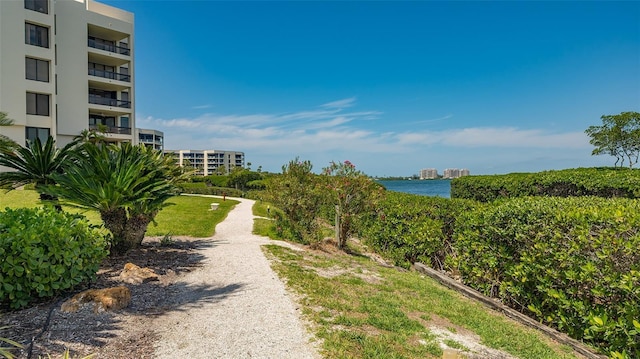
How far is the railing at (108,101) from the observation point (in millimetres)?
32003

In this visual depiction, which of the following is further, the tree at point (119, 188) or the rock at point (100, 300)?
the tree at point (119, 188)

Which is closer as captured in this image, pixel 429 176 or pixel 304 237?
pixel 304 237

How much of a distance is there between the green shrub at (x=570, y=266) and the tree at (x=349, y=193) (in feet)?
15.6

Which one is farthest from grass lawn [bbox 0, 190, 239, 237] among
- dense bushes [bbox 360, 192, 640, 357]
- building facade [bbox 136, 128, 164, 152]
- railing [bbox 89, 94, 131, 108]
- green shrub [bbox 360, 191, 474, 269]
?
building facade [bbox 136, 128, 164, 152]

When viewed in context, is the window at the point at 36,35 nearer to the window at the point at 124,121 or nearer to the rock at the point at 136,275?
the window at the point at 124,121

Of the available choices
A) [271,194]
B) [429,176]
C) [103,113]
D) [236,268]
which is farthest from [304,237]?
[429,176]

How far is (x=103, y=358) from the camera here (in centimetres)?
352

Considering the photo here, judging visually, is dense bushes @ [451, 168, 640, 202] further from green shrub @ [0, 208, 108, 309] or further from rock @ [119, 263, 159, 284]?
green shrub @ [0, 208, 108, 309]

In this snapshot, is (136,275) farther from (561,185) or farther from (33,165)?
(561,185)

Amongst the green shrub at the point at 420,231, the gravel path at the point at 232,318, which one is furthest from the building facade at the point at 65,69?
the green shrub at the point at 420,231

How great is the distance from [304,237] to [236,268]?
13.5 feet

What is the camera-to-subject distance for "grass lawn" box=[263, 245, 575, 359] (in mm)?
4023

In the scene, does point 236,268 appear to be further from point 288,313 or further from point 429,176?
point 429,176

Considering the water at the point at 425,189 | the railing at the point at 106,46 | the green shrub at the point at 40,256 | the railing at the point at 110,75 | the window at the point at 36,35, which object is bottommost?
the water at the point at 425,189
